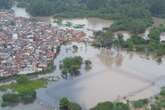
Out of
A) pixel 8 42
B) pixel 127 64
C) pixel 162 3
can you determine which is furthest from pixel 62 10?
pixel 127 64

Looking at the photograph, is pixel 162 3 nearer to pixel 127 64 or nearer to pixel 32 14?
pixel 32 14

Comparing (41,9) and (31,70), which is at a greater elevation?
(41,9)

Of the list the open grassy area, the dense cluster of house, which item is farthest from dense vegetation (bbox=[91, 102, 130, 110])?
the dense cluster of house

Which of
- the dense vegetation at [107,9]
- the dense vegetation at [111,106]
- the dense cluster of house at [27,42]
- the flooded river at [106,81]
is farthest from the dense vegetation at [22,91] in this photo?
the dense vegetation at [107,9]

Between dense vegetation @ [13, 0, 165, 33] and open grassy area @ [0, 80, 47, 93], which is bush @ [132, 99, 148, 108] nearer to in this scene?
open grassy area @ [0, 80, 47, 93]

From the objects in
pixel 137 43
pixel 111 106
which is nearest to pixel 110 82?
pixel 111 106

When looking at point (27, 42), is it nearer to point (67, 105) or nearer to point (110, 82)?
point (110, 82)

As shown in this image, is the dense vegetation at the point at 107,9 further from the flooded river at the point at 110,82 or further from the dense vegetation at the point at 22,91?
the dense vegetation at the point at 22,91
